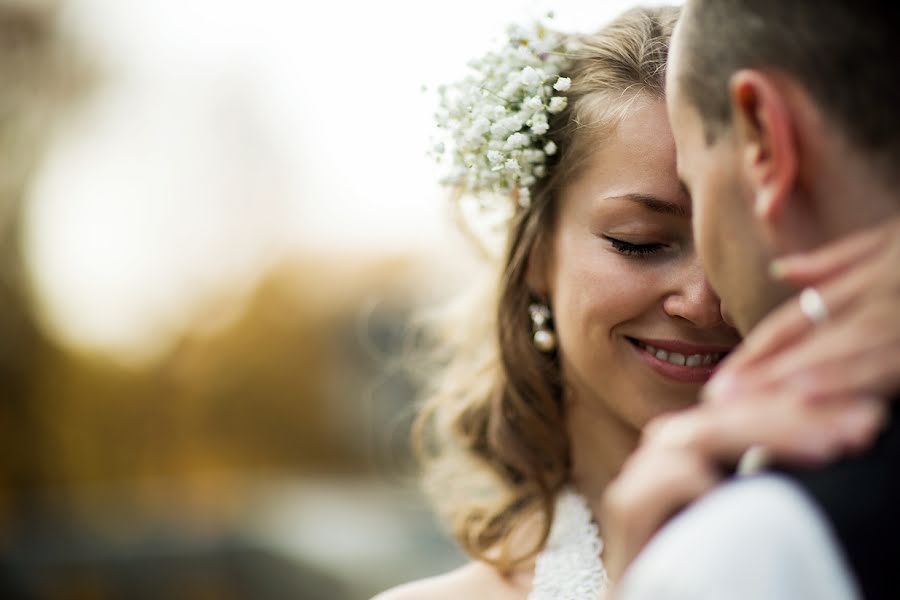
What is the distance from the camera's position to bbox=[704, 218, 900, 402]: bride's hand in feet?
4.30

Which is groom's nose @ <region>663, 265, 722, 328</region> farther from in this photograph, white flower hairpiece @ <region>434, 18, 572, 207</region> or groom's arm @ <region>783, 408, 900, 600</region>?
groom's arm @ <region>783, 408, 900, 600</region>

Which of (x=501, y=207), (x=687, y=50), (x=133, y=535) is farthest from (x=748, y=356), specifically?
(x=133, y=535)

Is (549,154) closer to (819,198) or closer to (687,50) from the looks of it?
(687,50)

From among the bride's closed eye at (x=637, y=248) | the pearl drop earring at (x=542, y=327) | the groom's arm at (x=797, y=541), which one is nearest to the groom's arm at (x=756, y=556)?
the groom's arm at (x=797, y=541)

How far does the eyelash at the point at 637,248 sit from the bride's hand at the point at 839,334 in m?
1.01

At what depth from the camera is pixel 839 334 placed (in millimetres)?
1343

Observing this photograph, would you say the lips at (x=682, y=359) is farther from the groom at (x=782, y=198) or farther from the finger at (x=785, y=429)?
the finger at (x=785, y=429)

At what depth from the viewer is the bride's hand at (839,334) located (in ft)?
4.30

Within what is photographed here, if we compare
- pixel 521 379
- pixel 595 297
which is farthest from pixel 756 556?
pixel 521 379

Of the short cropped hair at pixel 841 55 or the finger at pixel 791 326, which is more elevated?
the short cropped hair at pixel 841 55

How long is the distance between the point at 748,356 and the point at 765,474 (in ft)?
0.71

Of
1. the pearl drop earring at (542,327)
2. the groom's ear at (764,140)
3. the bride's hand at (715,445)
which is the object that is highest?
the groom's ear at (764,140)

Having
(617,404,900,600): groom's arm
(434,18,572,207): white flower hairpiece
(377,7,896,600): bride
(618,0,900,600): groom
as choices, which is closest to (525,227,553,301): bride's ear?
(377,7,896,600): bride

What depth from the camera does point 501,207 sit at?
296 cm
